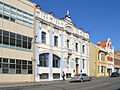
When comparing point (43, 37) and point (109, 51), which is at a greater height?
point (43, 37)

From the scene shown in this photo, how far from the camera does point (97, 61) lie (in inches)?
2286

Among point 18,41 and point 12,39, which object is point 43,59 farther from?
point 12,39

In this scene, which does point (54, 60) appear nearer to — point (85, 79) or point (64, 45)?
point (64, 45)

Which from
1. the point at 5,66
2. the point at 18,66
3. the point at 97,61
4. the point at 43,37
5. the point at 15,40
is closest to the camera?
the point at 5,66

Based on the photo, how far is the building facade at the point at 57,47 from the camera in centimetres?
3541

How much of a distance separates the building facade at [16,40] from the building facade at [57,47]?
1.88 metres

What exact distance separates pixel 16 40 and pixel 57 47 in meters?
10.9

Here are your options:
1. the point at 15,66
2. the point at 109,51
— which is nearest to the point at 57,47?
the point at 15,66

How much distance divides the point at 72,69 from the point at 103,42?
28.9 m

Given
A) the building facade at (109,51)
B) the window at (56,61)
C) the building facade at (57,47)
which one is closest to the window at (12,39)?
the building facade at (57,47)

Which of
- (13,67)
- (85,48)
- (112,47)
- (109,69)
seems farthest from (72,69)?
(112,47)

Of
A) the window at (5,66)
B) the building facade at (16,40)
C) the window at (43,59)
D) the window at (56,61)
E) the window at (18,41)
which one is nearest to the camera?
the window at (5,66)

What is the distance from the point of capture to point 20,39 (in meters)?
31.2

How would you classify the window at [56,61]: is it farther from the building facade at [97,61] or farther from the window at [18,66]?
the building facade at [97,61]
